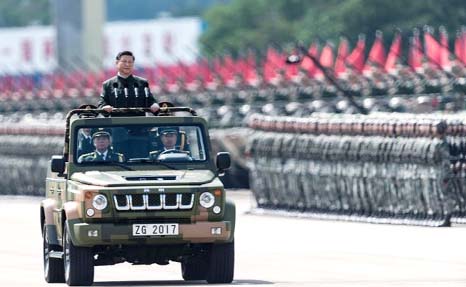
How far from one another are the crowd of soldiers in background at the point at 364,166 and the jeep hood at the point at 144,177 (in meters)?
9.10

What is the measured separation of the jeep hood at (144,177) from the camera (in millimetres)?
18906

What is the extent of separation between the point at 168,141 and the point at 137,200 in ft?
3.25

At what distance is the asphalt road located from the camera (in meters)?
20.0

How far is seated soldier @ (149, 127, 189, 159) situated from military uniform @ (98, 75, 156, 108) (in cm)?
67

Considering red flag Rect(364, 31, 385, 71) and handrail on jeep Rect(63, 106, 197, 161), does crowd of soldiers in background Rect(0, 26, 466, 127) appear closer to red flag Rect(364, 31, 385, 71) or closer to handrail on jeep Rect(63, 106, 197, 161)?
red flag Rect(364, 31, 385, 71)

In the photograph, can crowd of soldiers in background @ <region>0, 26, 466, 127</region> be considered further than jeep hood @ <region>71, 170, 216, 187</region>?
Yes

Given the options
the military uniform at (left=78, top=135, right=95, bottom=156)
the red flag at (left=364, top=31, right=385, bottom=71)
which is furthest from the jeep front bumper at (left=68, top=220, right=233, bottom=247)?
the red flag at (left=364, top=31, right=385, bottom=71)

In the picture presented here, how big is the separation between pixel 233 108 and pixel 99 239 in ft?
106

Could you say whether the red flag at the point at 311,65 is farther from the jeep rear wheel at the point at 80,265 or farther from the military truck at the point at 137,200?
the jeep rear wheel at the point at 80,265

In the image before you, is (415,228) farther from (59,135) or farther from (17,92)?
(17,92)

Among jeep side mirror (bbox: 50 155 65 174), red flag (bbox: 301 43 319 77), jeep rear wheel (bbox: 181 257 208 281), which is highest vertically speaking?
jeep side mirror (bbox: 50 155 65 174)

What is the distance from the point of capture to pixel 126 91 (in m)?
20.4

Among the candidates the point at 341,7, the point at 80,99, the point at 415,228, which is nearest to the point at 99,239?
the point at 415,228

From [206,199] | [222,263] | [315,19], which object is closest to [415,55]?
[222,263]
